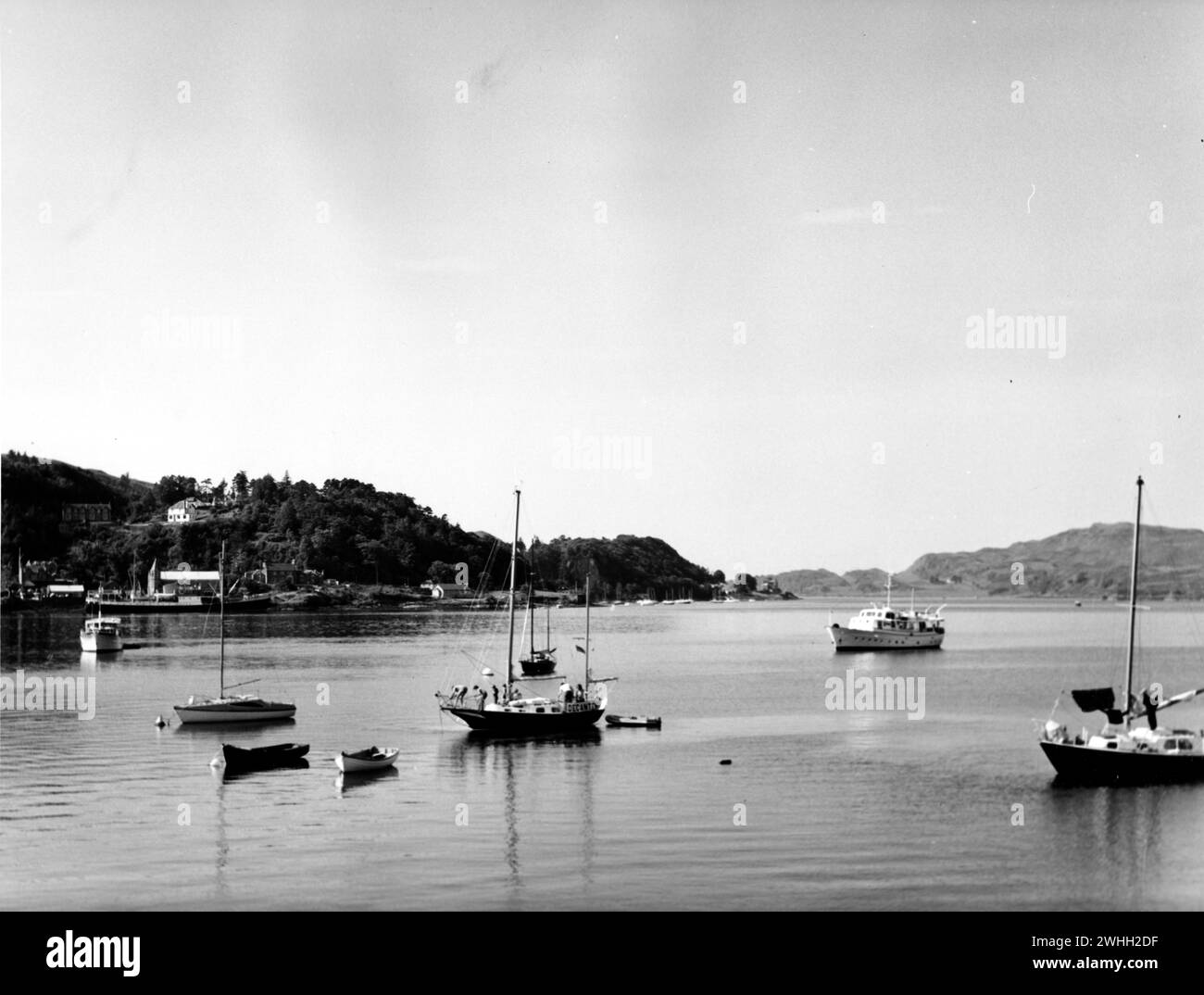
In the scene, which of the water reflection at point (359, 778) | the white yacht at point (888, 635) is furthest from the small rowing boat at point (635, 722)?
the white yacht at point (888, 635)

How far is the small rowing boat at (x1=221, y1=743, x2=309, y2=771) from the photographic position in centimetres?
2997

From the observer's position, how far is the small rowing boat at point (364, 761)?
93.8 feet

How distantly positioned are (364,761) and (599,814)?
6682 mm

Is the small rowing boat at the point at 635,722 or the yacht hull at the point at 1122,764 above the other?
the yacht hull at the point at 1122,764

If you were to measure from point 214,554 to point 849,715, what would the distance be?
366 ft

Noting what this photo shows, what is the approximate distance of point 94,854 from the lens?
68.0 feet

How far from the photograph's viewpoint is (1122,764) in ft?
87.9

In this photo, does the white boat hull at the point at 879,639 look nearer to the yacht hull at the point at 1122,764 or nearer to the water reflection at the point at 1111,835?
the yacht hull at the point at 1122,764

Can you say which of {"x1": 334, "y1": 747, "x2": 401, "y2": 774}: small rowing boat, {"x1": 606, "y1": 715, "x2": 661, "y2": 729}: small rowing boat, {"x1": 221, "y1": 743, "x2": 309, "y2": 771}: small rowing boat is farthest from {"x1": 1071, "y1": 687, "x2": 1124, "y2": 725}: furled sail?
{"x1": 221, "y1": 743, "x2": 309, "y2": 771}: small rowing boat

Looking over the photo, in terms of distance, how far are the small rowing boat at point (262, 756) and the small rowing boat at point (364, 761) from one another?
211 cm

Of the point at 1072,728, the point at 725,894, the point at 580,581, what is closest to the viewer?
the point at 725,894

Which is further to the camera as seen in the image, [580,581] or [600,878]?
[580,581]
